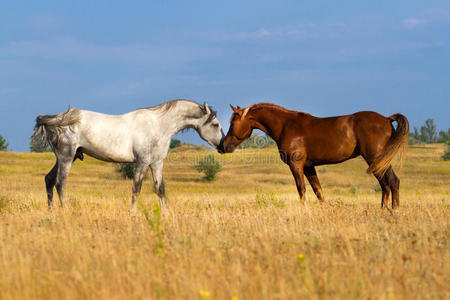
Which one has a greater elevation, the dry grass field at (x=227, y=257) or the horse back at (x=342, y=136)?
the horse back at (x=342, y=136)

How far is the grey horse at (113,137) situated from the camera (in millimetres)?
10336

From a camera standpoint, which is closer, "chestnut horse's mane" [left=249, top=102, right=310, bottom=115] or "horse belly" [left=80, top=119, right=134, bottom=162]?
"horse belly" [left=80, top=119, right=134, bottom=162]

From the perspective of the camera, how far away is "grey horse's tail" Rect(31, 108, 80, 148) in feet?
34.0

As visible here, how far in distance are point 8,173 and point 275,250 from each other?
3383 centimetres

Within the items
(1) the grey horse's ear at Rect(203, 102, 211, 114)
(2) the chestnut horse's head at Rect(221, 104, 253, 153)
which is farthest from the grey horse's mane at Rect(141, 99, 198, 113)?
(2) the chestnut horse's head at Rect(221, 104, 253, 153)

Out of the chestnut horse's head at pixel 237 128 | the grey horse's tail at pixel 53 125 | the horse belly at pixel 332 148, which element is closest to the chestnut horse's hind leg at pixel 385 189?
the horse belly at pixel 332 148

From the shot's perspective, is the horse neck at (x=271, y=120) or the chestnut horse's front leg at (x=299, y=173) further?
the horse neck at (x=271, y=120)

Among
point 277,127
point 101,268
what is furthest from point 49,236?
point 277,127

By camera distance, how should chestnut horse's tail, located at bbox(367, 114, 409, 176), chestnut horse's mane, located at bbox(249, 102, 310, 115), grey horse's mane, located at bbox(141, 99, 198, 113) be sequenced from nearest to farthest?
chestnut horse's tail, located at bbox(367, 114, 409, 176) < chestnut horse's mane, located at bbox(249, 102, 310, 115) < grey horse's mane, located at bbox(141, 99, 198, 113)

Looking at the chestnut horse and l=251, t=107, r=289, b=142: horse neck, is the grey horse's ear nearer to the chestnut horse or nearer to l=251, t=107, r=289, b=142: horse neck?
the chestnut horse

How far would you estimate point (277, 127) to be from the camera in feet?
34.7

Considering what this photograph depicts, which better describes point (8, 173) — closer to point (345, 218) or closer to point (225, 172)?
point (225, 172)

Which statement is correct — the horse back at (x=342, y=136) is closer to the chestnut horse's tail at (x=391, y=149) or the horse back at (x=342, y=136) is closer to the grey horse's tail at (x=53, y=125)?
the chestnut horse's tail at (x=391, y=149)

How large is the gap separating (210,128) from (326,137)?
2650 millimetres
